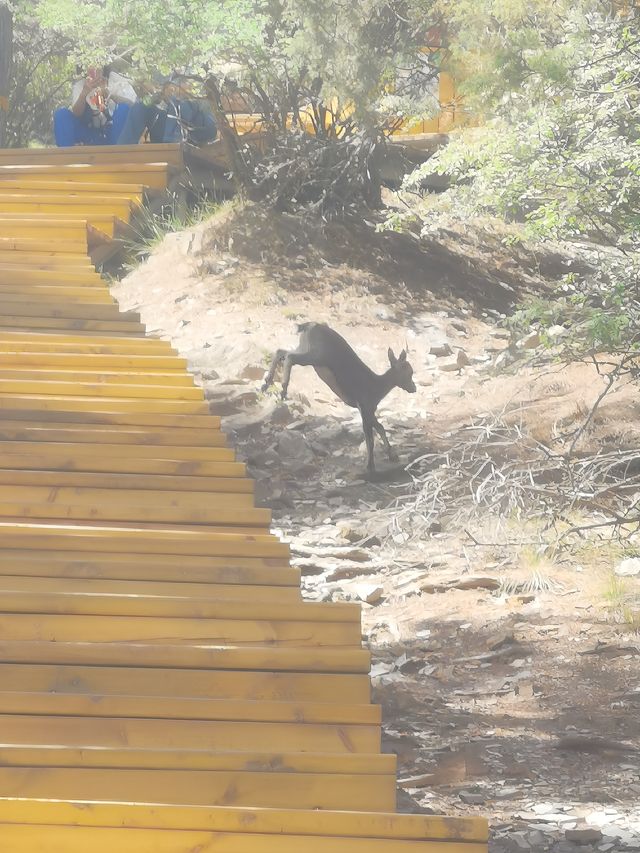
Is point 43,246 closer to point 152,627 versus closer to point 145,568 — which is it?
point 145,568

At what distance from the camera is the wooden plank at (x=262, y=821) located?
8.00 ft

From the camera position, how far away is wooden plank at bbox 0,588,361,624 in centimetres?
333

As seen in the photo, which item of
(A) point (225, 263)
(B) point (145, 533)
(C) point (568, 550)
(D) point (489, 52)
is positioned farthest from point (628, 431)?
(B) point (145, 533)

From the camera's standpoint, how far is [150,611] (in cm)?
337

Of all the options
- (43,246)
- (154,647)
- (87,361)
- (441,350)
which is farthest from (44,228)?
(154,647)

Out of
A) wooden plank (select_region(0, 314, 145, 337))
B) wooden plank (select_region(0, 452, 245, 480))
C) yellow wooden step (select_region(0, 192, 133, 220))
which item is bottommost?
wooden plank (select_region(0, 452, 245, 480))

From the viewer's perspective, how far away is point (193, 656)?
3.21 m

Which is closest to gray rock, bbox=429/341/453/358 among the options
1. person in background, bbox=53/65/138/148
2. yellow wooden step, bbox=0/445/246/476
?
person in background, bbox=53/65/138/148

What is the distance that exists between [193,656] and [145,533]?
2.28 ft

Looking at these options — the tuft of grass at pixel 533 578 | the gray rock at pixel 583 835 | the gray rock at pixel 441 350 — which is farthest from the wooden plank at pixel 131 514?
the gray rock at pixel 441 350

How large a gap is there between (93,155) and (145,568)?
5030 millimetres

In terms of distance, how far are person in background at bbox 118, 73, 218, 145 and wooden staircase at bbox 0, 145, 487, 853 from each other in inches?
173

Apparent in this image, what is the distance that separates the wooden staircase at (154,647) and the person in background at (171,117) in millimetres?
4407

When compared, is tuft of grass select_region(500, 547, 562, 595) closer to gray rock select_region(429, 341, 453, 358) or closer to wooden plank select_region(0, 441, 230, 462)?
wooden plank select_region(0, 441, 230, 462)
